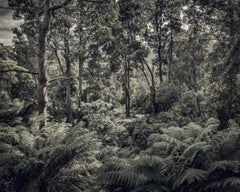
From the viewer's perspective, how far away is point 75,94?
27703mm

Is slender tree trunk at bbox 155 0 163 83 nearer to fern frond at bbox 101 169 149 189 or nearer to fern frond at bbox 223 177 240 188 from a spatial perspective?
fern frond at bbox 101 169 149 189

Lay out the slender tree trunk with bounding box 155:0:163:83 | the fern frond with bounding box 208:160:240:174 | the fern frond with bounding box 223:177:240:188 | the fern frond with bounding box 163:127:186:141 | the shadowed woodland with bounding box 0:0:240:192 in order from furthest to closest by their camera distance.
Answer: the slender tree trunk with bounding box 155:0:163:83 < the fern frond with bounding box 163:127:186:141 < the shadowed woodland with bounding box 0:0:240:192 < the fern frond with bounding box 208:160:240:174 < the fern frond with bounding box 223:177:240:188

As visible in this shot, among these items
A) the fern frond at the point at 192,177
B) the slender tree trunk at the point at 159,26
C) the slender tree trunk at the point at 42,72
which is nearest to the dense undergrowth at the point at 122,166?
the fern frond at the point at 192,177

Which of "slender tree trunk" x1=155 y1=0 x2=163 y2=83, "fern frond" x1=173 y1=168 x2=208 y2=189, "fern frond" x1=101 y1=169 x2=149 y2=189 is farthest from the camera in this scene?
"slender tree trunk" x1=155 y1=0 x2=163 y2=83

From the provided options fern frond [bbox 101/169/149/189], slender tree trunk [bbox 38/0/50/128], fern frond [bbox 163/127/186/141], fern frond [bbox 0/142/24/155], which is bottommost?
fern frond [bbox 101/169/149/189]

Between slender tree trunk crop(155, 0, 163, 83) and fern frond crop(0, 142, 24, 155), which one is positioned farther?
slender tree trunk crop(155, 0, 163, 83)

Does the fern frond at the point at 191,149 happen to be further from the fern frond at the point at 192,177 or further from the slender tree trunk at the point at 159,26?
the slender tree trunk at the point at 159,26

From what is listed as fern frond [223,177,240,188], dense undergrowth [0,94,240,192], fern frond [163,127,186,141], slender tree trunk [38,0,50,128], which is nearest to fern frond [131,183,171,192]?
dense undergrowth [0,94,240,192]

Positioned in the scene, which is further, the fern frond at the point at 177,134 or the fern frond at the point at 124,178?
the fern frond at the point at 177,134

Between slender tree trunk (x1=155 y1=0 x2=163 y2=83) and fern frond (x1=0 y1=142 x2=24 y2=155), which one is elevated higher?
slender tree trunk (x1=155 y1=0 x2=163 y2=83)

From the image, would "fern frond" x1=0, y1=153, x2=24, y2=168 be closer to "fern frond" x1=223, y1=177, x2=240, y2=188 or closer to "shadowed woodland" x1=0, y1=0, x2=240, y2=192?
"shadowed woodland" x1=0, y1=0, x2=240, y2=192

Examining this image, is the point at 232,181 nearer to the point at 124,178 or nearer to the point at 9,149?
the point at 124,178

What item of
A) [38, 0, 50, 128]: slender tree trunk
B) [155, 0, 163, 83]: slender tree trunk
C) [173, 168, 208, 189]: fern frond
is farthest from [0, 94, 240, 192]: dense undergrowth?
[155, 0, 163, 83]: slender tree trunk

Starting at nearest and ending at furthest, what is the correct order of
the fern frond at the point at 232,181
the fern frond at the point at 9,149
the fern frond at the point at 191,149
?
the fern frond at the point at 232,181 < the fern frond at the point at 191,149 < the fern frond at the point at 9,149
